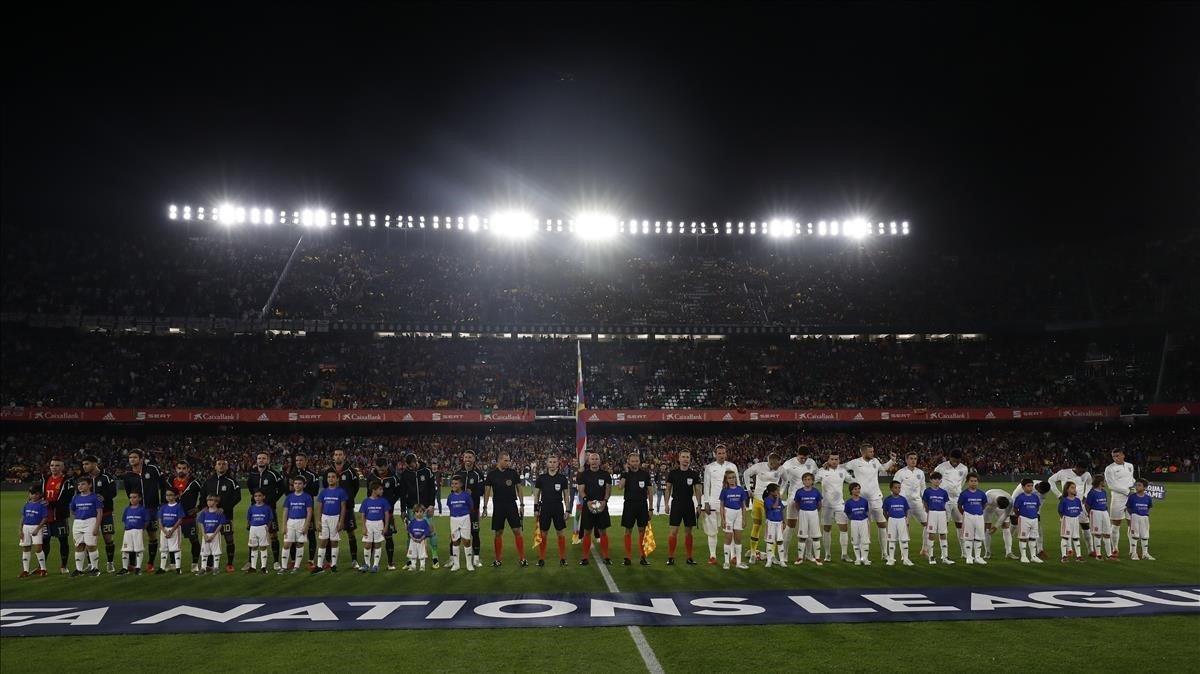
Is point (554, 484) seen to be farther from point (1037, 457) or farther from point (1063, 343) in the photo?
point (1063, 343)

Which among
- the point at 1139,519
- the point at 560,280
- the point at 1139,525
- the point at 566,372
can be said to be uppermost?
the point at 560,280

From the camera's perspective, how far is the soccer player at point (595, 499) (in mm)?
13570

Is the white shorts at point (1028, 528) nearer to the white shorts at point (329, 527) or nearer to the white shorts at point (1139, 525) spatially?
the white shorts at point (1139, 525)

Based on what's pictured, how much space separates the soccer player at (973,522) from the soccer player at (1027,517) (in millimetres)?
723

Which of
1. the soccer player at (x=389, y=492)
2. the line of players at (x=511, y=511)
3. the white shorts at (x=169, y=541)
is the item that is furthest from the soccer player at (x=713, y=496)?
the white shorts at (x=169, y=541)

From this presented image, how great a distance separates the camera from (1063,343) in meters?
51.2

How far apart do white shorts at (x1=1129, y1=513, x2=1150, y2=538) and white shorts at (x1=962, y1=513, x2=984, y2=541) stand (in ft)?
10.9

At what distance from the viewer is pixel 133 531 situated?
43.4 feet

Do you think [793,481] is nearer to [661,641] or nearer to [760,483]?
[760,483]

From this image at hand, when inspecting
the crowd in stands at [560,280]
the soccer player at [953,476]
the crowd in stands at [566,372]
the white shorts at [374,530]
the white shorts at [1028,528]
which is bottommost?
the white shorts at [1028,528]

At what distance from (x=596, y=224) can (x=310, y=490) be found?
157 ft

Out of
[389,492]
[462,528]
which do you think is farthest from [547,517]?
[389,492]

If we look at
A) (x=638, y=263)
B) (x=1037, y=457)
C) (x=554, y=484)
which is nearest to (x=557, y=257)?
(x=638, y=263)

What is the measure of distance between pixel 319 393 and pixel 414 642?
3930 cm
